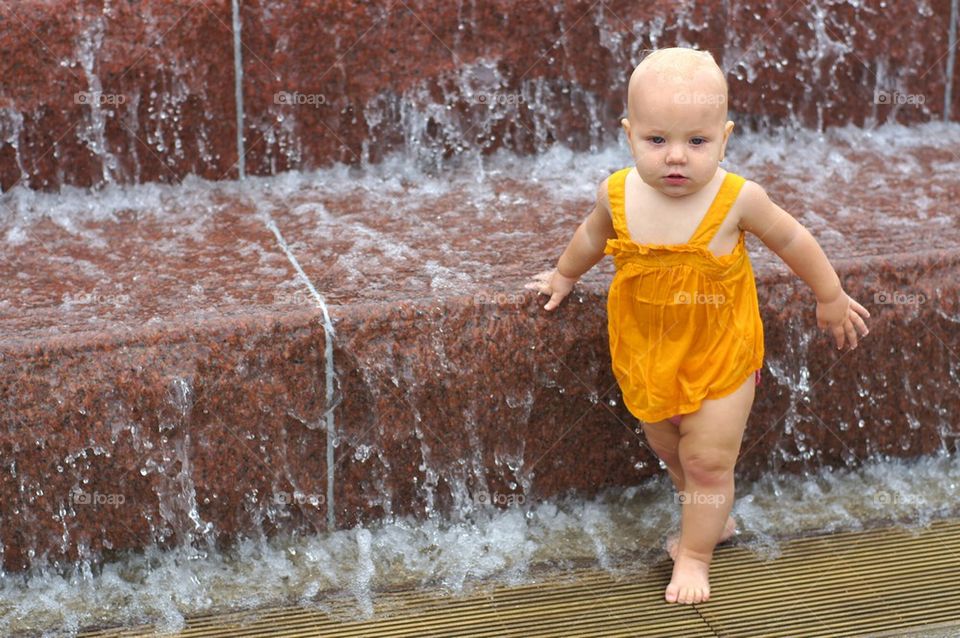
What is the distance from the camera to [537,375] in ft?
12.9

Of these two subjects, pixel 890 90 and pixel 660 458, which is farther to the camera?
pixel 890 90

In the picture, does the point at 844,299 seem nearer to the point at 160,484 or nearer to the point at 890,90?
the point at 160,484

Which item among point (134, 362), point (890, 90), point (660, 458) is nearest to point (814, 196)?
point (890, 90)

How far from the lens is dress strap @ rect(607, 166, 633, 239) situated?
349 centimetres

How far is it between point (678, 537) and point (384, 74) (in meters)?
2.23

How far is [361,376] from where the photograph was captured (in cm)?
384

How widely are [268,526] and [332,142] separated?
1.81 meters
